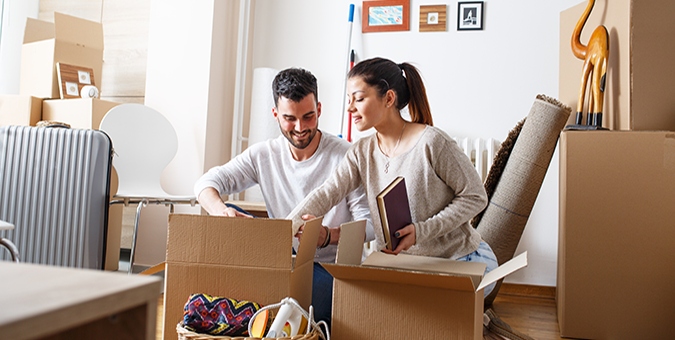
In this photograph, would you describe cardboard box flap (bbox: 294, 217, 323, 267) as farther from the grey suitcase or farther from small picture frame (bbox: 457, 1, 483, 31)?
small picture frame (bbox: 457, 1, 483, 31)

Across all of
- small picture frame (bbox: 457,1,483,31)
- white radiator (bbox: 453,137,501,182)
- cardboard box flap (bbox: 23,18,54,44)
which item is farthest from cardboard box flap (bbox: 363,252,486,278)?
cardboard box flap (bbox: 23,18,54,44)

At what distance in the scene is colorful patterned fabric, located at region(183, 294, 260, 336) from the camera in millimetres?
1223

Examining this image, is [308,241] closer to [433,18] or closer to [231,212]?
[231,212]

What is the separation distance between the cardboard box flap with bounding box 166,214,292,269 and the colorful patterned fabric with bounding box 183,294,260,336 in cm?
9

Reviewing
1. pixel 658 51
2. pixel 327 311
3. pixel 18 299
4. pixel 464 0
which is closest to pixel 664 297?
pixel 658 51

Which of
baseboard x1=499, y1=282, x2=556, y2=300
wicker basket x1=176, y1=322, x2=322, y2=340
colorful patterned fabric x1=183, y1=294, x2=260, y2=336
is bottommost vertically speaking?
baseboard x1=499, y1=282, x2=556, y2=300

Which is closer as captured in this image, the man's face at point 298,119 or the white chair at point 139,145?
the man's face at point 298,119

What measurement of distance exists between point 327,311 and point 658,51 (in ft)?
4.53

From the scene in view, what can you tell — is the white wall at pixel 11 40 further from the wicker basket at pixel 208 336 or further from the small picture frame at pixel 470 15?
the wicker basket at pixel 208 336

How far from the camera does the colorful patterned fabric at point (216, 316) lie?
1223 millimetres

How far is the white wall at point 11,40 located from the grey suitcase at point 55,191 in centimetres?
184

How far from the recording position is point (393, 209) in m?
1.29

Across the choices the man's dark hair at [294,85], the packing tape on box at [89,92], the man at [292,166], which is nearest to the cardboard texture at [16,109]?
the packing tape on box at [89,92]

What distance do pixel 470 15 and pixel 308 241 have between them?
203cm
